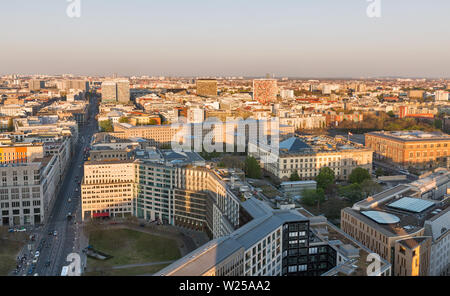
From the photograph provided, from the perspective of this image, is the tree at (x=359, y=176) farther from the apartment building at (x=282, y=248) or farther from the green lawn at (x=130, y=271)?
the green lawn at (x=130, y=271)

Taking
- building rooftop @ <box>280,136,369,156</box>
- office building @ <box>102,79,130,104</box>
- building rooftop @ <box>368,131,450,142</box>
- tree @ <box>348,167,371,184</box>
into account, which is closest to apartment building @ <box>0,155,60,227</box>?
building rooftop @ <box>280,136,369,156</box>

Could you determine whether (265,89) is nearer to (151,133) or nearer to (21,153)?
(151,133)

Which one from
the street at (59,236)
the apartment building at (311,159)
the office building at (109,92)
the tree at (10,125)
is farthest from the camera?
the office building at (109,92)

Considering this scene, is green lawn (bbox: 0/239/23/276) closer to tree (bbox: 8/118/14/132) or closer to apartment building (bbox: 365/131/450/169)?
apartment building (bbox: 365/131/450/169)

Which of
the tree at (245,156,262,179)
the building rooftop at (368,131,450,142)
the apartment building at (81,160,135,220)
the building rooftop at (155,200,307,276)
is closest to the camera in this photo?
the building rooftop at (155,200,307,276)

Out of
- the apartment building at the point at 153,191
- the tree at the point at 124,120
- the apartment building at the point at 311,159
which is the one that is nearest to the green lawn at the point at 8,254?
the apartment building at the point at 153,191

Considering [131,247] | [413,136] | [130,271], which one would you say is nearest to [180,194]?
[131,247]
